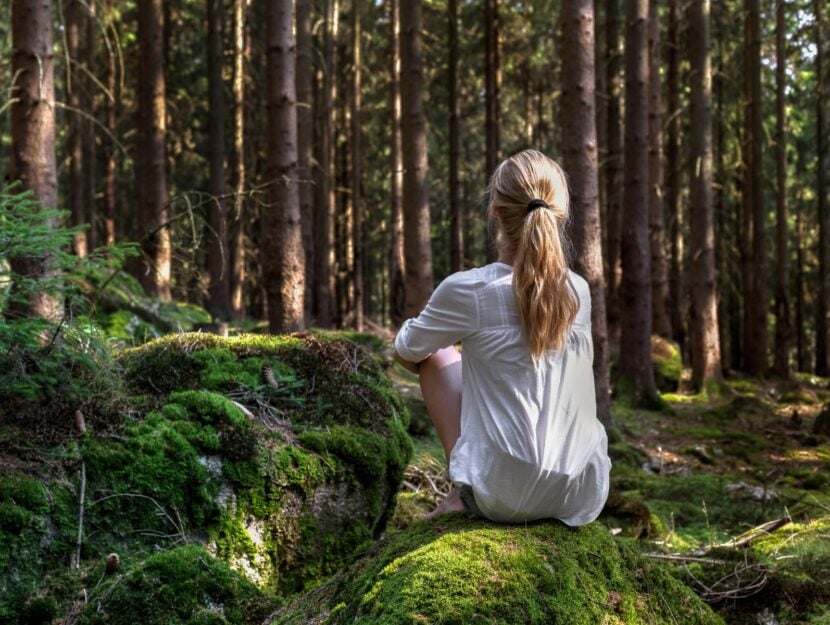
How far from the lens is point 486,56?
20.2 m

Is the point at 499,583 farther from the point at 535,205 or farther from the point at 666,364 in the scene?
the point at 666,364

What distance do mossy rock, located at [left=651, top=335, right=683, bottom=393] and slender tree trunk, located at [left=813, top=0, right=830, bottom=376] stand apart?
7.35 m

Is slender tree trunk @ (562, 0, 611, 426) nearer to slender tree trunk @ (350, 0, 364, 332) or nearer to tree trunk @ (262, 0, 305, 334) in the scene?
tree trunk @ (262, 0, 305, 334)

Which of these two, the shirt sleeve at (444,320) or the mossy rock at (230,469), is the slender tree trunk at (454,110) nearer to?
the mossy rock at (230,469)

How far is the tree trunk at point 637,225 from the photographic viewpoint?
12797 millimetres

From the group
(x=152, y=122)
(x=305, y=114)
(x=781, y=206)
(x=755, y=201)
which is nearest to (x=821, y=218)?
(x=781, y=206)

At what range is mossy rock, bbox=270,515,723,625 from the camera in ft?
8.63

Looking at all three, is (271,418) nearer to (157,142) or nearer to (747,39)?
(157,142)

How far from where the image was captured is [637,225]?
1282 cm

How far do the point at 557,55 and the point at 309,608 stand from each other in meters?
24.0

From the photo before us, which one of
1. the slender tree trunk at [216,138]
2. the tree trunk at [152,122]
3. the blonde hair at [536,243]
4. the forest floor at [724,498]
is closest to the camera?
the blonde hair at [536,243]

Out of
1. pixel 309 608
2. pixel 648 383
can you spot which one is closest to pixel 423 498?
pixel 309 608

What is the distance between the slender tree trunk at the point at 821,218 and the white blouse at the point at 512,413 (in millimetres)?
19527

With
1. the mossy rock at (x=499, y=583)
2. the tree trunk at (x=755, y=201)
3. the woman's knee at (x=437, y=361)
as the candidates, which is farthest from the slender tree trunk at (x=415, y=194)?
the mossy rock at (x=499, y=583)
